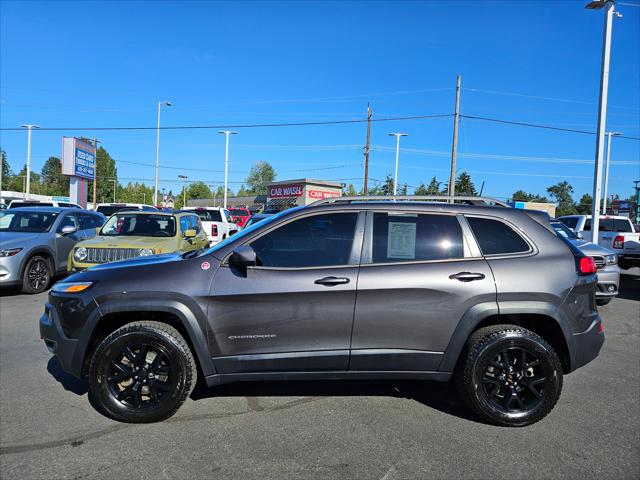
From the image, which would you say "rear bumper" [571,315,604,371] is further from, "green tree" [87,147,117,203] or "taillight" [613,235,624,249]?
"green tree" [87,147,117,203]

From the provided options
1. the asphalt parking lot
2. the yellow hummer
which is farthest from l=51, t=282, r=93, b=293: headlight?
the yellow hummer

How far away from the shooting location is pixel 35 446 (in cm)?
328

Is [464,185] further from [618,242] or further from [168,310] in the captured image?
[168,310]

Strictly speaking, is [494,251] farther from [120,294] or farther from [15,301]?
[15,301]

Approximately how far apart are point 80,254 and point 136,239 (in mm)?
938

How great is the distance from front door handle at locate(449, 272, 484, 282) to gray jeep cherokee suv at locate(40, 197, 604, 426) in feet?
0.06

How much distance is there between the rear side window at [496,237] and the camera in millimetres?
3814

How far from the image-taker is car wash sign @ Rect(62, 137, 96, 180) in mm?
28516

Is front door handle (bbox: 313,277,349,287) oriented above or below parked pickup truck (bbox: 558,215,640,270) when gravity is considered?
below

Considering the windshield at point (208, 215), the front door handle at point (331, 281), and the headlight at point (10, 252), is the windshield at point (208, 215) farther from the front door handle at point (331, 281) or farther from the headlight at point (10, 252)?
the front door handle at point (331, 281)

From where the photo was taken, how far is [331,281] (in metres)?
3.57

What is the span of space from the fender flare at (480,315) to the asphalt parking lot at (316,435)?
0.57m

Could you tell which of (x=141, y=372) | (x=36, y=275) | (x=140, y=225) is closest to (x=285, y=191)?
(x=140, y=225)

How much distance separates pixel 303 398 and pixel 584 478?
2.23 metres
